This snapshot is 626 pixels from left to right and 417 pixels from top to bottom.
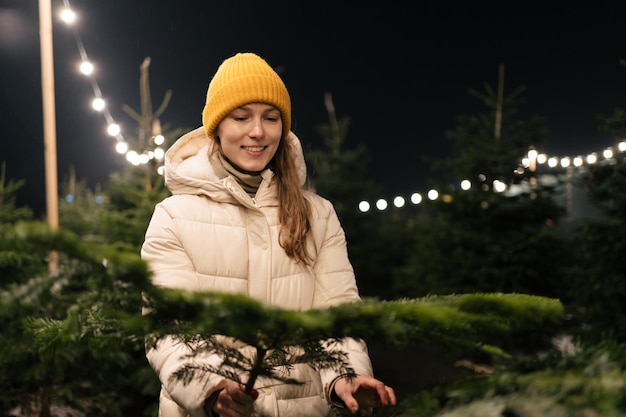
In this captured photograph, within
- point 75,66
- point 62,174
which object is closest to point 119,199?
point 75,66

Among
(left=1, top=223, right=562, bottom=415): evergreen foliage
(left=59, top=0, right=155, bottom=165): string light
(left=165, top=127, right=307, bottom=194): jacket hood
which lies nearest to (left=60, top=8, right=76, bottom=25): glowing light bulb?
(left=59, top=0, right=155, bottom=165): string light

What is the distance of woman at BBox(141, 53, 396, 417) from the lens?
73.7 inches

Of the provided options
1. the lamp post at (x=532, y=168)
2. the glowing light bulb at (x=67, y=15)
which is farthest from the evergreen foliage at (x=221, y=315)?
the lamp post at (x=532, y=168)

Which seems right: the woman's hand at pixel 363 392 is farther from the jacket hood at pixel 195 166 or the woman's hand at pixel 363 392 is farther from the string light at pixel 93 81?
the string light at pixel 93 81

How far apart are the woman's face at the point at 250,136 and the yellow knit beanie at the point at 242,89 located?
36mm

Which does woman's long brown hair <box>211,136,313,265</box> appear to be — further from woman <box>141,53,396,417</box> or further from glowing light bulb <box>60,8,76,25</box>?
glowing light bulb <box>60,8,76,25</box>

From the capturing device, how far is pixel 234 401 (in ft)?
3.63

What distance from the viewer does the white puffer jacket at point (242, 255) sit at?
1.84m

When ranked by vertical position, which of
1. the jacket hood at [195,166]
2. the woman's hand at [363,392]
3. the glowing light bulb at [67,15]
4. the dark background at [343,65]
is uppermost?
the dark background at [343,65]

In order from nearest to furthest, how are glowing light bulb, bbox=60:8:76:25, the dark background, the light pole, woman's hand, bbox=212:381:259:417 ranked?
woman's hand, bbox=212:381:259:417
the light pole
glowing light bulb, bbox=60:8:76:25
the dark background

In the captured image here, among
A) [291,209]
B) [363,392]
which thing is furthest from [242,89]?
[363,392]

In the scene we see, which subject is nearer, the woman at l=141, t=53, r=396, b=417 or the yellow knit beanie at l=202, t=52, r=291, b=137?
the woman at l=141, t=53, r=396, b=417

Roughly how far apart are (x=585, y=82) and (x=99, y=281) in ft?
87.3

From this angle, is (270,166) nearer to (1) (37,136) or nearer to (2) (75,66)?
(1) (37,136)
